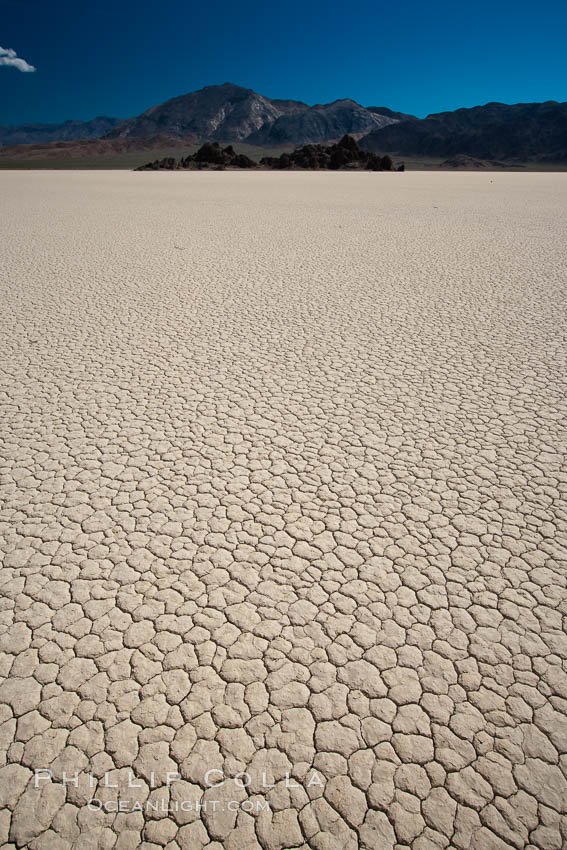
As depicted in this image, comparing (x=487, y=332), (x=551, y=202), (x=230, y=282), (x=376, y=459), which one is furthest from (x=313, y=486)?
(x=551, y=202)

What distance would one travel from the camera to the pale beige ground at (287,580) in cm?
138

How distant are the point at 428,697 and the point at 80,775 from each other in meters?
1.08

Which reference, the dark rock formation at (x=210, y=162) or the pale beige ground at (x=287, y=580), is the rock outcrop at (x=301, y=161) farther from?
the pale beige ground at (x=287, y=580)

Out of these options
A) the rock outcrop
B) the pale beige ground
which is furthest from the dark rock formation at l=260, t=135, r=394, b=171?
the pale beige ground

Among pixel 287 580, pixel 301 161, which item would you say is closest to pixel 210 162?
pixel 301 161

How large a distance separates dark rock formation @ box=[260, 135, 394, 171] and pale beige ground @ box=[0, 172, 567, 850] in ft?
130

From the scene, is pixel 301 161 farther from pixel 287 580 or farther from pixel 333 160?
pixel 287 580

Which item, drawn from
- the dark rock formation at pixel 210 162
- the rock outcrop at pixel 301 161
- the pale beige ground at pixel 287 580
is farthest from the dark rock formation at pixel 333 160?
the pale beige ground at pixel 287 580

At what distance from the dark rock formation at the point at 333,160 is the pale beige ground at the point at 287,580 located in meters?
39.5

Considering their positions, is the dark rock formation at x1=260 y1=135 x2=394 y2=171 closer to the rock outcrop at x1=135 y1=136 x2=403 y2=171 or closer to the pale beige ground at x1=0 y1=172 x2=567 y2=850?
the rock outcrop at x1=135 y1=136 x2=403 y2=171

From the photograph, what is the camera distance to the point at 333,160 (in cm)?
3922

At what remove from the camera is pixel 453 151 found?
108 meters

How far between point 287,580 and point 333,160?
43.2 metres

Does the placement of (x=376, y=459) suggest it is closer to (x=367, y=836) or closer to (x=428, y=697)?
(x=428, y=697)
